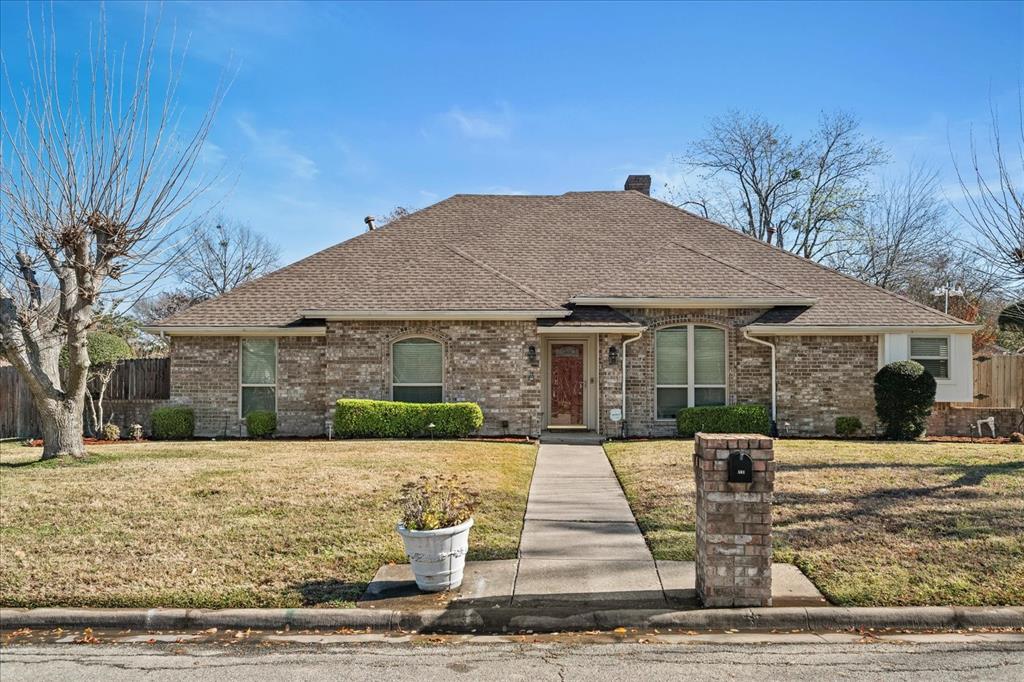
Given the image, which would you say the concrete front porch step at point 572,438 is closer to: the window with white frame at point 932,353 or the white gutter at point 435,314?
the white gutter at point 435,314

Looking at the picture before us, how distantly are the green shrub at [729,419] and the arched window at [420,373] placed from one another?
567 centimetres

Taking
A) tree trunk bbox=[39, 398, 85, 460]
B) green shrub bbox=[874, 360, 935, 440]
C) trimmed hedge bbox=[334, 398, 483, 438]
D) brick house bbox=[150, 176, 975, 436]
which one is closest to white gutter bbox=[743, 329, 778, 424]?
brick house bbox=[150, 176, 975, 436]

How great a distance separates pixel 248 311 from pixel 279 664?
43.6ft

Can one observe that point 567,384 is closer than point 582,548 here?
No

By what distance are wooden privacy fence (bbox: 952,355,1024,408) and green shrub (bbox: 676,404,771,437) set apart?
Answer: 8.02m

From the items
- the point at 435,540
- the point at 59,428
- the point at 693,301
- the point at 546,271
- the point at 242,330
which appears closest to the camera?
the point at 435,540

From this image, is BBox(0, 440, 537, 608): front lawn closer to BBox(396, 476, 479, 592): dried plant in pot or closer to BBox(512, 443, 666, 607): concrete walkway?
BBox(512, 443, 666, 607): concrete walkway

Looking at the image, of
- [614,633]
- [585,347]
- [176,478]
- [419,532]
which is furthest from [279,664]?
[585,347]

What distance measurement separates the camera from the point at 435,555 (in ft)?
20.1

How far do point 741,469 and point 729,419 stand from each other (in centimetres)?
1025

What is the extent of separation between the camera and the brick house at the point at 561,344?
52.5ft

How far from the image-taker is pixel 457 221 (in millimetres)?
20281

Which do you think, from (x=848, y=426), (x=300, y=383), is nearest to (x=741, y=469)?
(x=848, y=426)

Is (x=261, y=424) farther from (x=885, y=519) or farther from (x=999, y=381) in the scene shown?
(x=999, y=381)
